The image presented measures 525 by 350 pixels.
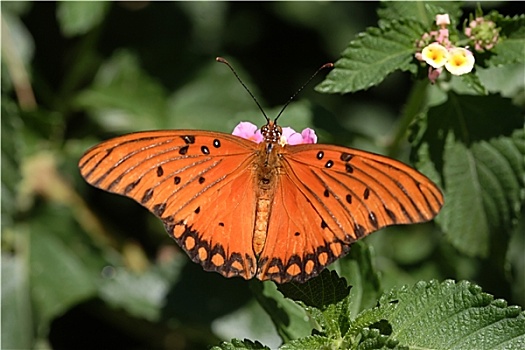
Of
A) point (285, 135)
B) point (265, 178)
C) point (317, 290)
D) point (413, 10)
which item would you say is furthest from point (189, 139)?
point (413, 10)

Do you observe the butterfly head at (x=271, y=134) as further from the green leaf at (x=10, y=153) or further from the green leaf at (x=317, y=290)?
the green leaf at (x=10, y=153)

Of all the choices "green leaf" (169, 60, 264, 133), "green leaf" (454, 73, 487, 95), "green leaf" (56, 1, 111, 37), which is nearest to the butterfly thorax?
"green leaf" (454, 73, 487, 95)

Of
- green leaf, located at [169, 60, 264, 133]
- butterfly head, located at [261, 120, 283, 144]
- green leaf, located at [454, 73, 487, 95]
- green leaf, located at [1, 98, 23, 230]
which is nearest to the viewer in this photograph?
butterfly head, located at [261, 120, 283, 144]

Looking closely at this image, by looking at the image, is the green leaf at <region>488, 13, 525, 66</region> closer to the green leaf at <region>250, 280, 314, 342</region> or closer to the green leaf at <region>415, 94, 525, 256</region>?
the green leaf at <region>415, 94, 525, 256</region>

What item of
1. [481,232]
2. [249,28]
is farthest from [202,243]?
[249,28]

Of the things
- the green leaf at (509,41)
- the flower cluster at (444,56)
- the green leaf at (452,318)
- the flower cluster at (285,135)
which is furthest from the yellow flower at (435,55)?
the green leaf at (452,318)

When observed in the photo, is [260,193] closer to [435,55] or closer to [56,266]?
[435,55]
